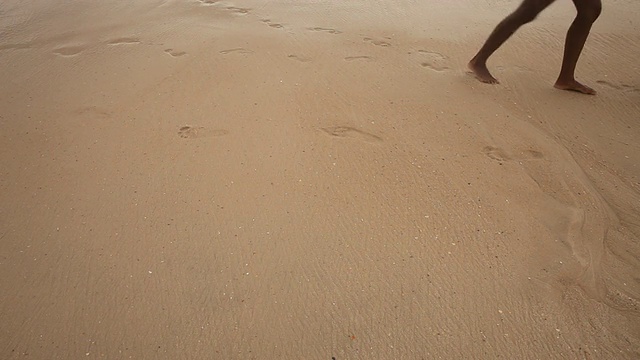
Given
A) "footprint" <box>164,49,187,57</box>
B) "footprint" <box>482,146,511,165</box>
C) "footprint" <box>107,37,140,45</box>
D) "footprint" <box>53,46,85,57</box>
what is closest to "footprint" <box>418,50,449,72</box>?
"footprint" <box>482,146,511,165</box>

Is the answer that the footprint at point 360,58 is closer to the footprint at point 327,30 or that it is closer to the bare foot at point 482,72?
the footprint at point 327,30

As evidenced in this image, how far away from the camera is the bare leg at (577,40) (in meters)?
2.42

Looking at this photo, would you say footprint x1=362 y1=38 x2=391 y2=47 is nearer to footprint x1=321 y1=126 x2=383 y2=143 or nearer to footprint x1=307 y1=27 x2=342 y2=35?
footprint x1=307 y1=27 x2=342 y2=35

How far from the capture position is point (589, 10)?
2426 mm

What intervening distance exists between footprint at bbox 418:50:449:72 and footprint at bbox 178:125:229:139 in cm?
142

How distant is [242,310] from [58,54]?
102 inches

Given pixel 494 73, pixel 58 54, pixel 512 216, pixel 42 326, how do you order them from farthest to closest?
1. pixel 58 54
2. pixel 494 73
3. pixel 512 216
4. pixel 42 326

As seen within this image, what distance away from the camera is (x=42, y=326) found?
1.54 metres

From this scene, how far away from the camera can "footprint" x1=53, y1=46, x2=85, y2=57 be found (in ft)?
10.4

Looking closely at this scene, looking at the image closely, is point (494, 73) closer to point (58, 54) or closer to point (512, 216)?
point (512, 216)

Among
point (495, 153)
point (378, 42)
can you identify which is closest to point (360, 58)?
point (378, 42)

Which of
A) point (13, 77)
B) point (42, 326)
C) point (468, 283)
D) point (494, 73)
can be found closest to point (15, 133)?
point (13, 77)

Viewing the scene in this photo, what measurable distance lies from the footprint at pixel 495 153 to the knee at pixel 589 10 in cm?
93

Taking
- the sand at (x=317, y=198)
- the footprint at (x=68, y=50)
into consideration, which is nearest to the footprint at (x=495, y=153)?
the sand at (x=317, y=198)
